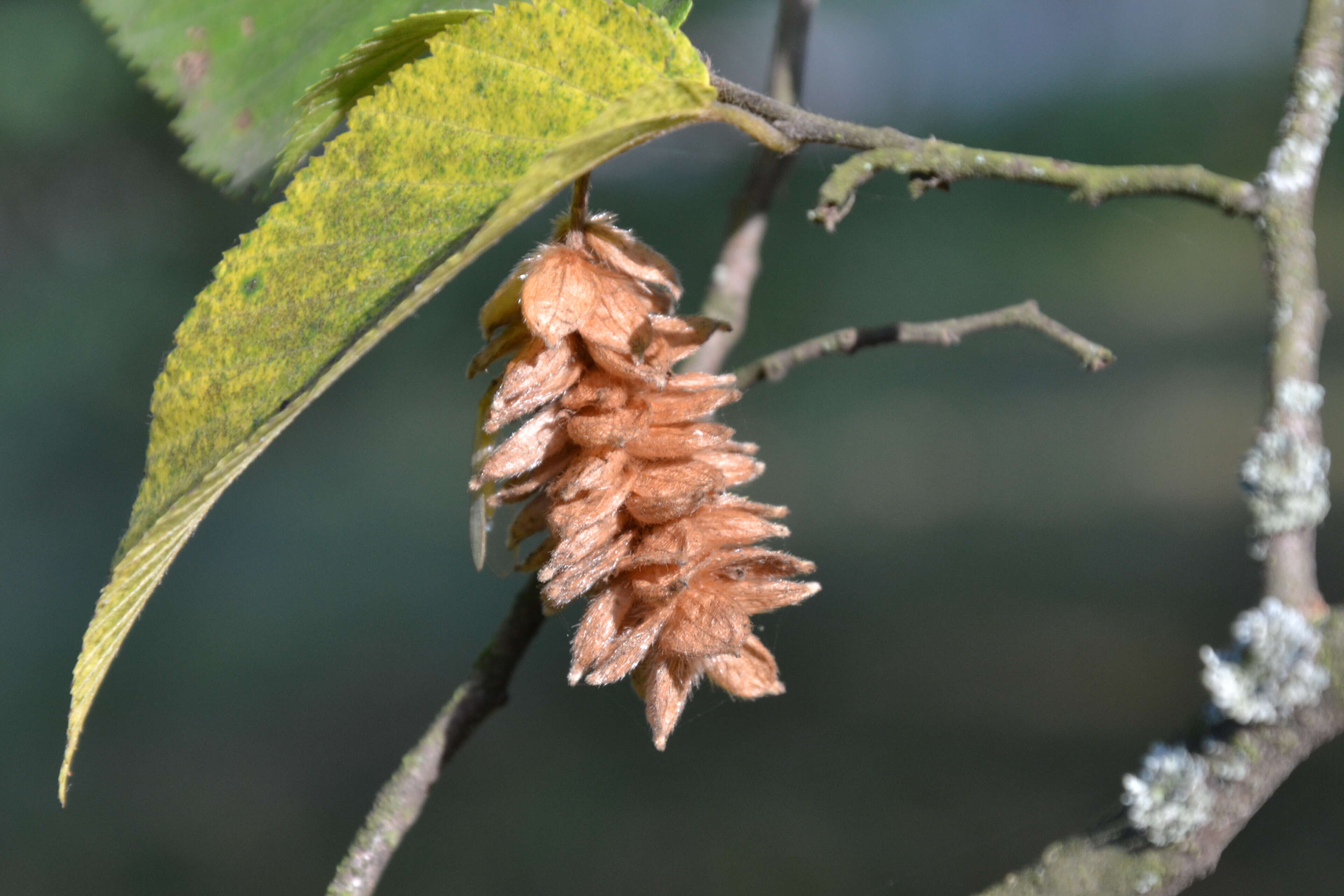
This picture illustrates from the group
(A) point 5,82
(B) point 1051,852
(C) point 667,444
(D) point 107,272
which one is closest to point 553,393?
(C) point 667,444

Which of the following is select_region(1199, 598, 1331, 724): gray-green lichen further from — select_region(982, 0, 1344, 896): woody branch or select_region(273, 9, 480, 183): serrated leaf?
select_region(273, 9, 480, 183): serrated leaf

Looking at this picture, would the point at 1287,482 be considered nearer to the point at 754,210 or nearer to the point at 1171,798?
the point at 1171,798

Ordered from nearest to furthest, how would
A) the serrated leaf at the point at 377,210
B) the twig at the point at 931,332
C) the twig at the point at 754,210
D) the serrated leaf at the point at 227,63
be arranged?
1. the serrated leaf at the point at 377,210
2. the serrated leaf at the point at 227,63
3. the twig at the point at 931,332
4. the twig at the point at 754,210

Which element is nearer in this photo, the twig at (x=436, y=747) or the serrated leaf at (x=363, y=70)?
the serrated leaf at (x=363, y=70)

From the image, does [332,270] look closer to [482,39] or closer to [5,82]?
[482,39]

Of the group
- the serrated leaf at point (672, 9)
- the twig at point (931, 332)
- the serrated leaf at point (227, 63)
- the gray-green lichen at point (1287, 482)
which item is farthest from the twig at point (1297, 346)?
the serrated leaf at point (227, 63)

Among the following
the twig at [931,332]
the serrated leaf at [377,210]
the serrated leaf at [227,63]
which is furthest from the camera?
the twig at [931,332]

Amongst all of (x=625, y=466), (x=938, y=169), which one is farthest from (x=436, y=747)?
(x=938, y=169)

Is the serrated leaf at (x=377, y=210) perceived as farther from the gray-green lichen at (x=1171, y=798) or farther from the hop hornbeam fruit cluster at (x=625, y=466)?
the gray-green lichen at (x=1171, y=798)
